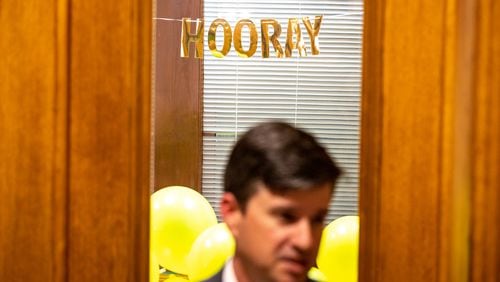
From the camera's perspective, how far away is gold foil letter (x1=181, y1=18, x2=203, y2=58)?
1.29 metres

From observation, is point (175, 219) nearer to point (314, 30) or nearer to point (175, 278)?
point (175, 278)

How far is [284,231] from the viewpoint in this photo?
2.74ft

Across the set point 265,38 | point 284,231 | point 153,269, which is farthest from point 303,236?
point 265,38

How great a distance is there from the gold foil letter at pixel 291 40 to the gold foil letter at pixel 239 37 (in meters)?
0.08

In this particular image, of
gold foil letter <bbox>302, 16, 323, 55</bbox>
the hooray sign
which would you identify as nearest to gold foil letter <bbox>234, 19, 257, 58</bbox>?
the hooray sign

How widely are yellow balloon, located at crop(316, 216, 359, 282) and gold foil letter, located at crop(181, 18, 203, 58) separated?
1.39 ft

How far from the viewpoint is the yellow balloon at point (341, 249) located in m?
1.08

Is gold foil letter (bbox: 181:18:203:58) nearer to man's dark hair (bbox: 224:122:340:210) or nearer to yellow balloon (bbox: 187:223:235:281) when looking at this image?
yellow balloon (bbox: 187:223:235:281)

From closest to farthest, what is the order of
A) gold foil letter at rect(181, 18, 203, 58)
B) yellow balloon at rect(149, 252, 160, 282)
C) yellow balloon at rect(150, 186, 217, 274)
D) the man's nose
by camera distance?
the man's nose
yellow balloon at rect(149, 252, 160, 282)
yellow balloon at rect(150, 186, 217, 274)
gold foil letter at rect(181, 18, 203, 58)

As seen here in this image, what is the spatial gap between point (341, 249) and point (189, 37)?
19.9 inches

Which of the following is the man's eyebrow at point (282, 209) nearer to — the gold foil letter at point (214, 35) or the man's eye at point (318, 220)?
the man's eye at point (318, 220)
